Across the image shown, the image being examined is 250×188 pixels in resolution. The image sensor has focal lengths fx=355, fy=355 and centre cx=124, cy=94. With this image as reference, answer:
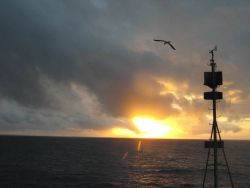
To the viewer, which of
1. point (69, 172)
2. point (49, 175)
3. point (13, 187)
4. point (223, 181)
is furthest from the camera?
point (69, 172)

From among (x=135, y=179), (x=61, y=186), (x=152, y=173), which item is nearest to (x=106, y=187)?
(x=61, y=186)

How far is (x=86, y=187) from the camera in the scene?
92.1 meters

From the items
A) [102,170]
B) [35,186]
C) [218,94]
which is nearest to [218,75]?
[218,94]

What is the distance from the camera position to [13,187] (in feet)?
296

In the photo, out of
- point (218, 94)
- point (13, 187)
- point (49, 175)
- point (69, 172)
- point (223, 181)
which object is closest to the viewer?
point (218, 94)

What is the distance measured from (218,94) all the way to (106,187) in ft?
215

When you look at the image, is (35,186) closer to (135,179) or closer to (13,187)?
(13,187)

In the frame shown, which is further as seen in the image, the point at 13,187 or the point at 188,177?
the point at 188,177

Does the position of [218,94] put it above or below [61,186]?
above

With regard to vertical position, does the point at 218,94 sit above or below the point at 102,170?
above

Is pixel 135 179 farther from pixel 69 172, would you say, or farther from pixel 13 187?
pixel 13 187

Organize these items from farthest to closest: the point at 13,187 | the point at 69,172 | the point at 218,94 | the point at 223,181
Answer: the point at 69,172
the point at 223,181
the point at 13,187
the point at 218,94

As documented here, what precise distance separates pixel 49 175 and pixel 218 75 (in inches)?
3592

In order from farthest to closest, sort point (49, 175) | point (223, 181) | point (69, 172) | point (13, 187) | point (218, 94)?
point (69, 172), point (49, 175), point (223, 181), point (13, 187), point (218, 94)
